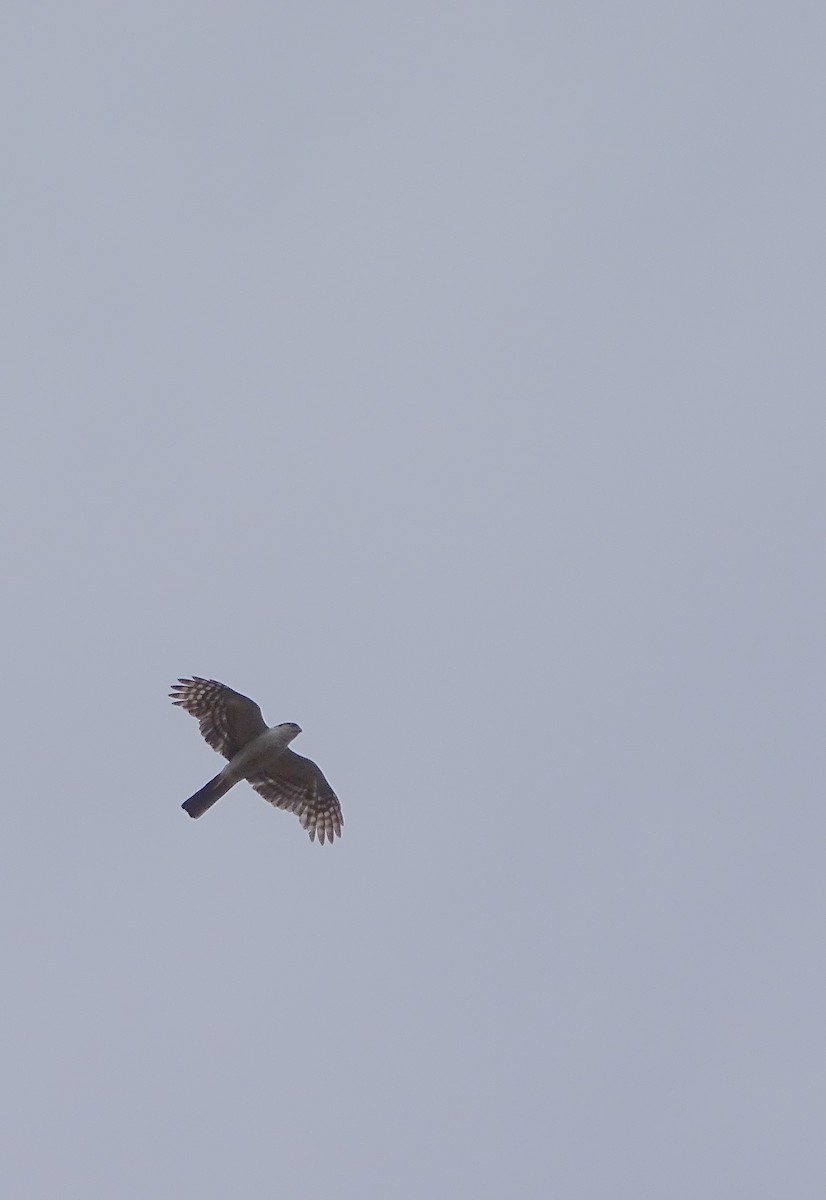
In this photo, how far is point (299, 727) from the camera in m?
24.2

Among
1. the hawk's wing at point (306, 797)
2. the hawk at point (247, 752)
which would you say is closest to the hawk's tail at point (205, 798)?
the hawk at point (247, 752)

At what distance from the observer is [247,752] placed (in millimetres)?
24094

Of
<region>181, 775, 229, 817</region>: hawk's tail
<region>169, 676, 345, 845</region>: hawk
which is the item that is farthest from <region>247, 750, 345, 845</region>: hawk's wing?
<region>181, 775, 229, 817</region>: hawk's tail

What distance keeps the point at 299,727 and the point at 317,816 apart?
1779mm

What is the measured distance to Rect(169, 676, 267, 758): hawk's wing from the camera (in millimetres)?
24234

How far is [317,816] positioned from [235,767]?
69.8 inches

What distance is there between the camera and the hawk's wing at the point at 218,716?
2423 centimetres

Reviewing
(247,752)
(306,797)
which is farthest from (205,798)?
(306,797)

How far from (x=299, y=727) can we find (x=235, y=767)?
1.04m

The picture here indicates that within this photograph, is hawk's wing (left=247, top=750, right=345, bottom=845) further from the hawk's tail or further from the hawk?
the hawk's tail

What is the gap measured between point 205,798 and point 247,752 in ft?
2.88

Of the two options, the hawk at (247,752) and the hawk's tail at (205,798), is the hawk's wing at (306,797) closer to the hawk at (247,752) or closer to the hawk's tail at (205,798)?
the hawk at (247,752)

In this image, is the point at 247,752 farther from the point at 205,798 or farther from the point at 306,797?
the point at 306,797

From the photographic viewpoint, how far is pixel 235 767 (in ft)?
79.2
